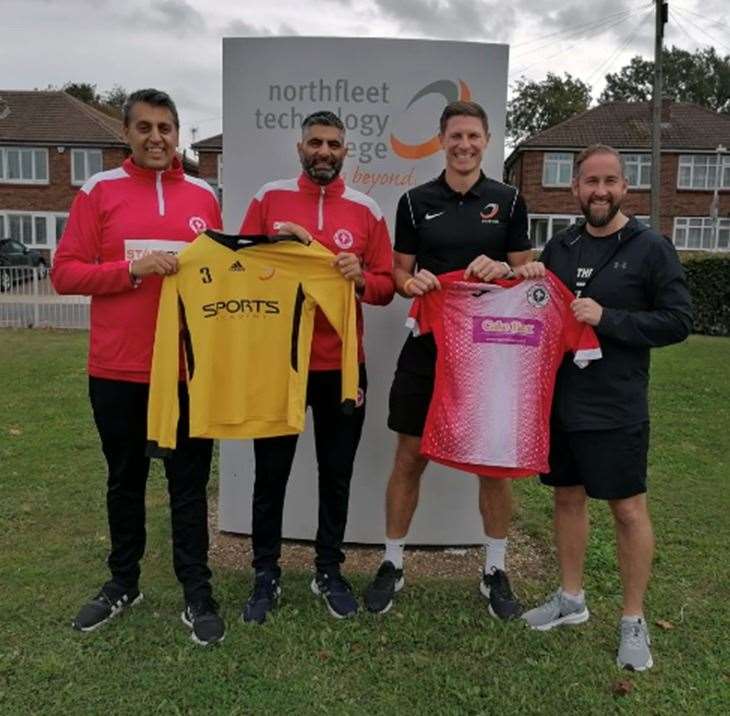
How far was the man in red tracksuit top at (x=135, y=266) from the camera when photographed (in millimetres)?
3293

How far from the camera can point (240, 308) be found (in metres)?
3.44

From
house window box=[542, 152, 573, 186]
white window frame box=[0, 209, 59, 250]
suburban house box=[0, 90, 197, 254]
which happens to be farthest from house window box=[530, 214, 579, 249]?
white window frame box=[0, 209, 59, 250]

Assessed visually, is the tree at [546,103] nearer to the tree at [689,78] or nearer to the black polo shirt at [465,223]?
the tree at [689,78]

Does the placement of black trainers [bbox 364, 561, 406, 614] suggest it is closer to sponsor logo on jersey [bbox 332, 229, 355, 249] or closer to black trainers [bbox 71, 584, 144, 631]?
black trainers [bbox 71, 584, 144, 631]

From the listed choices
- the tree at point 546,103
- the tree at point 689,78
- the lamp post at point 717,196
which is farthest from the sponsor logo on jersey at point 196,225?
the tree at point 689,78

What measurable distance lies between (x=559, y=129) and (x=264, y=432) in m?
35.2

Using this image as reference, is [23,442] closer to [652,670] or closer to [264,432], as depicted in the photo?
[264,432]

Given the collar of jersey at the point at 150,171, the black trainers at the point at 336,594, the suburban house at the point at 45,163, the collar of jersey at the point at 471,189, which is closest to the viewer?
the collar of jersey at the point at 150,171

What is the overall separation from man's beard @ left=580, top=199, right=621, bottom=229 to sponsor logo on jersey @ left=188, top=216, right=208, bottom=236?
1696 millimetres

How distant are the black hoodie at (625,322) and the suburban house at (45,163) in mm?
33312

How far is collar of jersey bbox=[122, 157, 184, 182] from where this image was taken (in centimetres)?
338

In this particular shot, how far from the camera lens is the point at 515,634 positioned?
3656 millimetres

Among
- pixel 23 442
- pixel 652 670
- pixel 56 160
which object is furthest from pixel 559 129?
pixel 652 670

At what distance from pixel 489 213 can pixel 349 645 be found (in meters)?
2.14
